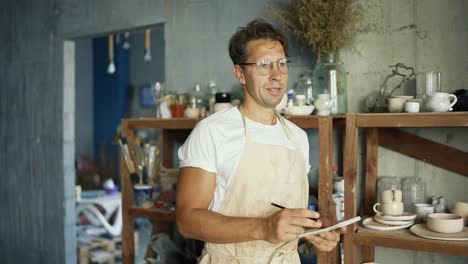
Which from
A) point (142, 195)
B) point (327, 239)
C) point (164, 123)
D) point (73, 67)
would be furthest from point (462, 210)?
point (73, 67)

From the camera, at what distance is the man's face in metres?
1.79

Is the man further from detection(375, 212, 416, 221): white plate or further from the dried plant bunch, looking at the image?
the dried plant bunch

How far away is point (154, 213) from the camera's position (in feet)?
9.43

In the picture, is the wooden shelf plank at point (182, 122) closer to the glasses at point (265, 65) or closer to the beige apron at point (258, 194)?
the beige apron at point (258, 194)

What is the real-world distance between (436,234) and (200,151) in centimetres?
112

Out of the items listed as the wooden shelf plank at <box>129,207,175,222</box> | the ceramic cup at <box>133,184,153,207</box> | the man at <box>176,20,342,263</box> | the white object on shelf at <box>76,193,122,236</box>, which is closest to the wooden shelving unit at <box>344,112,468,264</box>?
the man at <box>176,20,342,263</box>

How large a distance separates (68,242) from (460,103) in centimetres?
328

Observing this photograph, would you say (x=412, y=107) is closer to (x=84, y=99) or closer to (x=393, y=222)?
(x=393, y=222)

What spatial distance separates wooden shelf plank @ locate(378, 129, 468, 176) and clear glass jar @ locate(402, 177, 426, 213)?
132 mm

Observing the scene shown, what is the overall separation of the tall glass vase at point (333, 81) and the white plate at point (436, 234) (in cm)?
71

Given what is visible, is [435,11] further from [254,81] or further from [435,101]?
[254,81]

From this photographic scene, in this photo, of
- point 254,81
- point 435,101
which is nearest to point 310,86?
point 435,101

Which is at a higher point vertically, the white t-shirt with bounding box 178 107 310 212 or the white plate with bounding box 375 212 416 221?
the white t-shirt with bounding box 178 107 310 212

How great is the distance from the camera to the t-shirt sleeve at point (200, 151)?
1718mm
